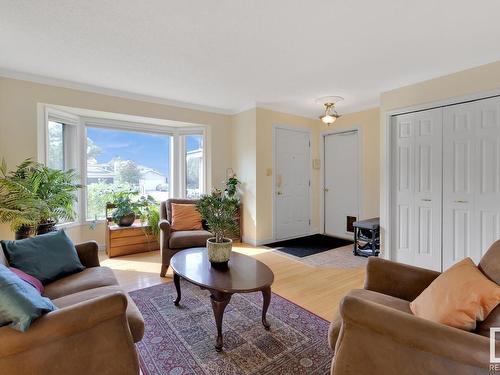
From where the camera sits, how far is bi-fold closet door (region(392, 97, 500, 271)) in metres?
2.81

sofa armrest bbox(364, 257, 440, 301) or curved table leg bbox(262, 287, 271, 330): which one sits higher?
sofa armrest bbox(364, 257, 440, 301)

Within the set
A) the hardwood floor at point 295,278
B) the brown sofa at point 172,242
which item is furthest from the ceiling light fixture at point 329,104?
the brown sofa at point 172,242

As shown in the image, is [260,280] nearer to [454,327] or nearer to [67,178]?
[454,327]

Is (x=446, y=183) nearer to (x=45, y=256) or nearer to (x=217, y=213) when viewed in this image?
(x=217, y=213)

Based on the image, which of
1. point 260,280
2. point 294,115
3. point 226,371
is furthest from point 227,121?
point 226,371

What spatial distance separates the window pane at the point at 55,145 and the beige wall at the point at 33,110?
43 cm

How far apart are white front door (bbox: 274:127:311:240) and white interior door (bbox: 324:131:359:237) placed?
0.40m

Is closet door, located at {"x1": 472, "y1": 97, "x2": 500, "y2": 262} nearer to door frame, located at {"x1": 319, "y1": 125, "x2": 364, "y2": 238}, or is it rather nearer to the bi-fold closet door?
the bi-fold closet door

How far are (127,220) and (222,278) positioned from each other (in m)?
2.64

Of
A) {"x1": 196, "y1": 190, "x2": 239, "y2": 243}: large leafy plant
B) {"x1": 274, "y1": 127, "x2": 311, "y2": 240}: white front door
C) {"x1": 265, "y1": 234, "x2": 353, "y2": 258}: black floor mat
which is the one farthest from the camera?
{"x1": 274, "y1": 127, "x2": 311, "y2": 240}: white front door

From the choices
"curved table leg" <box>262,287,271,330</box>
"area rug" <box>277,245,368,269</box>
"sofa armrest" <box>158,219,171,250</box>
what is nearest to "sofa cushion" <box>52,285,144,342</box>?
"curved table leg" <box>262,287,271,330</box>

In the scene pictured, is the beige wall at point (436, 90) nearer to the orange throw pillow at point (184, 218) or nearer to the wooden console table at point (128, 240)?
the orange throw pillow at point (184, 218)

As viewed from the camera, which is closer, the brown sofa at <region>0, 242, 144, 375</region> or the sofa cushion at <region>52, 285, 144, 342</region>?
the brown sofa at <region>0, 242, 144, 375</region>

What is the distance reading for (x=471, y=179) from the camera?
115 inches
